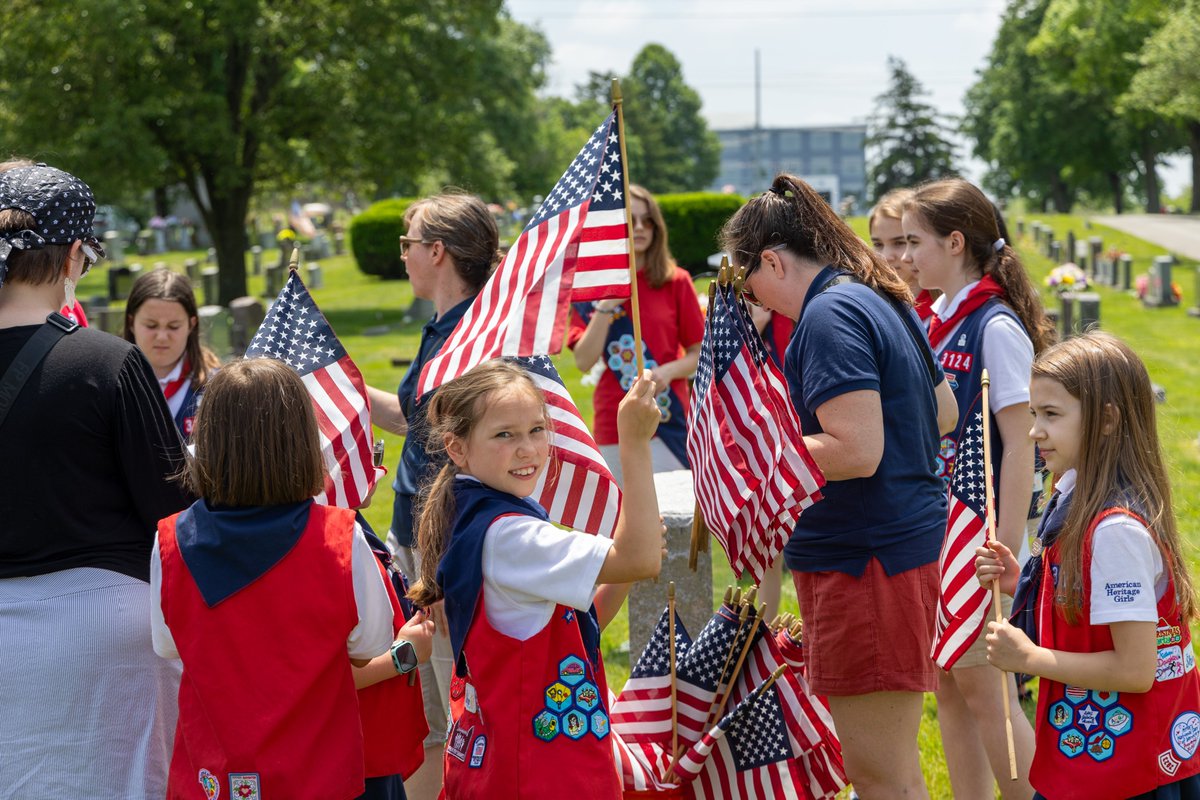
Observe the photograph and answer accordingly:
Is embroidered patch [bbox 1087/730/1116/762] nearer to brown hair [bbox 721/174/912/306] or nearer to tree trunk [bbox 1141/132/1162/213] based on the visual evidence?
brown hair [bbox 721/174/912/306]

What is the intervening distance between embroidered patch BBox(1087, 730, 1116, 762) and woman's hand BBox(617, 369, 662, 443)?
1352 mm

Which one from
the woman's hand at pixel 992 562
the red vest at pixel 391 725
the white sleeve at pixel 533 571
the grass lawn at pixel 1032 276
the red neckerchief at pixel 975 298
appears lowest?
the grass lawn at pixel 1032 276

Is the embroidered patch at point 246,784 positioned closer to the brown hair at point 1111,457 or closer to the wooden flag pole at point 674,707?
the wooden flag pole at point 674,707

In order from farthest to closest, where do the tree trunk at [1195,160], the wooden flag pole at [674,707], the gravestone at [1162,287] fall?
the tree trunk at [1195,160] → the gravestone at [1162,287] → the wooden flag pole at [674,707]

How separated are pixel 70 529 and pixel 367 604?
0.78 meters

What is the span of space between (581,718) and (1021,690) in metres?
3.35

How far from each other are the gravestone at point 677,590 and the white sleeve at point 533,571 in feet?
9.23

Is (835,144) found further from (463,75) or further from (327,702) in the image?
(327,702)

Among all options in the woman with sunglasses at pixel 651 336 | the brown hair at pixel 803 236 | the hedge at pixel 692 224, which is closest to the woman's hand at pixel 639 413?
the brown hair at pixel 803 236

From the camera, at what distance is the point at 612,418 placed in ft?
22.1

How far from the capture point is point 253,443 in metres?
3.00

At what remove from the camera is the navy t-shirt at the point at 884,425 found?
336cm

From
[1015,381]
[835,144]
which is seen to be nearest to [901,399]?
[1015,381]

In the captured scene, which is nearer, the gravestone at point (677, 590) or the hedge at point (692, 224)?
the gravestone at point (677, 590)
